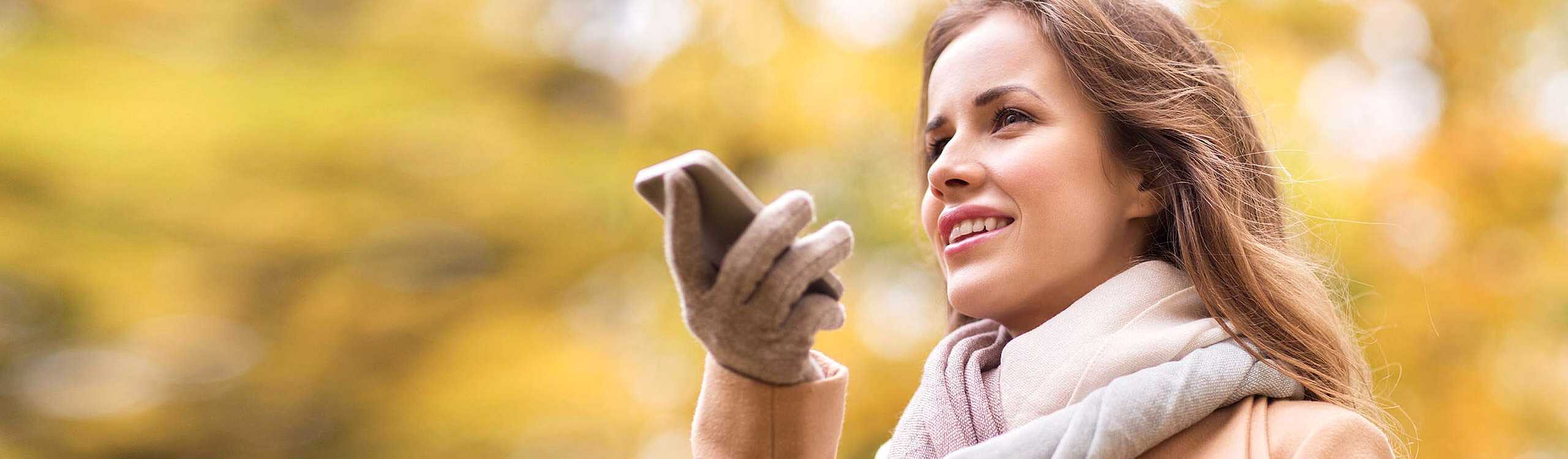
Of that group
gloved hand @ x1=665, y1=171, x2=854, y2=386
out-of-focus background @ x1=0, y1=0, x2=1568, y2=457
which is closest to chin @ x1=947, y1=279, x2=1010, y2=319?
gloved hand @ x1=665, y1=171, x2=854, y2=386

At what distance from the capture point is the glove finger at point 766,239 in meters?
1.17

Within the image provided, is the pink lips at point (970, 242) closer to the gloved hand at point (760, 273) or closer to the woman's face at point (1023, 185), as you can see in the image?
the woman's face at point (1023, 185)

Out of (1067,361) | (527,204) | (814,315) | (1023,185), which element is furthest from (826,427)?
(527,204)

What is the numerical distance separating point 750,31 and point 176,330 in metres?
2.00

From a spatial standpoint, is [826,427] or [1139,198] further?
[1139,198]

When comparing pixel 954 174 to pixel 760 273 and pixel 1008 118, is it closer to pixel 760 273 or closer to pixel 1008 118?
pixel 1008 118

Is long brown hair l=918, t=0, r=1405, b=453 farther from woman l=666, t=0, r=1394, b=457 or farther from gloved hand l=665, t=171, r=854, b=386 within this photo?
gloved hand l=665, t=171, r=854, b=386

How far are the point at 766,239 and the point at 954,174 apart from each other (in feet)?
1.79

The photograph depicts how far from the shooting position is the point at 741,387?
1364 mm

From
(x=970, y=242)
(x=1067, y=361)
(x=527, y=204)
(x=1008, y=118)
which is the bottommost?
(x=1067, y=361)

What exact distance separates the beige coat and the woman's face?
287 millimetres

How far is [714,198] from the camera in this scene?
119 cm

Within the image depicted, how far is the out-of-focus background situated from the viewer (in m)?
3.49

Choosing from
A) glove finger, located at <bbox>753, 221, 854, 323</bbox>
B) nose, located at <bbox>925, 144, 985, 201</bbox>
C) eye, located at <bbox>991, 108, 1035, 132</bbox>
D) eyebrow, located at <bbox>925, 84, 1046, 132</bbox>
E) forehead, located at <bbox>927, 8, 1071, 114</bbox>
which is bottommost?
glove finger, located at <bbox>753, 221, 854, 323</bbox>
